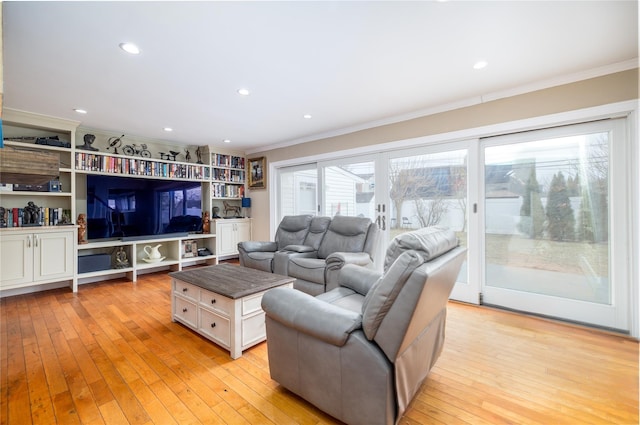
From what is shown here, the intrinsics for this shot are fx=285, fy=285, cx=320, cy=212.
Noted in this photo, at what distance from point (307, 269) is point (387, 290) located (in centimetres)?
212

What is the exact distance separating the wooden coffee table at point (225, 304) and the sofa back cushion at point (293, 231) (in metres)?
1.49

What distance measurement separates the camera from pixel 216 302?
2355 mm

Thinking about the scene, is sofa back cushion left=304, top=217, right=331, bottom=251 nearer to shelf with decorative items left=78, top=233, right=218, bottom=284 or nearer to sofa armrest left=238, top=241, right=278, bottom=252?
sofa armrest left=238, top=241, right=278, bottom=252

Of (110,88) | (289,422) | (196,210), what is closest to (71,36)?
(110,88)

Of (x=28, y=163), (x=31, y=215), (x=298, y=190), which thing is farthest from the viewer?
(x=298, y=190)

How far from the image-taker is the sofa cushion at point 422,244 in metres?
1.42

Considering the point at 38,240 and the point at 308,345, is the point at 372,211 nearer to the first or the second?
the point at 308,345

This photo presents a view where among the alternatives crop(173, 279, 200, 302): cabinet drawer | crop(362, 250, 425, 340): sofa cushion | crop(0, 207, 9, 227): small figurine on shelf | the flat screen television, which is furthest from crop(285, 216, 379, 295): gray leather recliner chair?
crop(0, 207, 9, 227): small figurine on shelf

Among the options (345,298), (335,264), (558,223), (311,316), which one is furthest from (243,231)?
(558,223)

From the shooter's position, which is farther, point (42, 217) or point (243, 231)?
point (243, 231)

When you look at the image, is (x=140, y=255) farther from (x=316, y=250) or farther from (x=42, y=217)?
(x=316, y=250)

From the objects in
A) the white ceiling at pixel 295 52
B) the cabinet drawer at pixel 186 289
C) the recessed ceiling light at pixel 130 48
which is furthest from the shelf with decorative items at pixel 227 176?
the recessed ceiling light at pixel 130 48

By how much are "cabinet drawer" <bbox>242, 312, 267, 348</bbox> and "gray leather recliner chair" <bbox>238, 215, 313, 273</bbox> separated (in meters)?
1.41

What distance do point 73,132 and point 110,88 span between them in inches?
64.9
